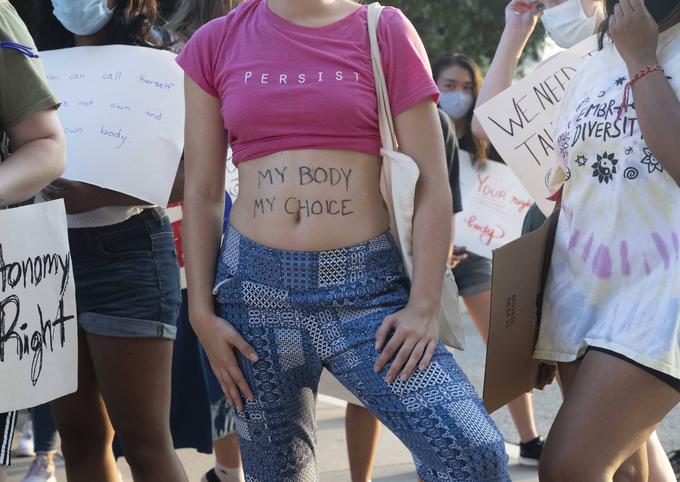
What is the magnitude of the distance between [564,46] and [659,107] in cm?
148

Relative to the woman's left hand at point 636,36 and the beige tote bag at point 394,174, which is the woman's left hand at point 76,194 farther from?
the woman's left hand at point 636,36

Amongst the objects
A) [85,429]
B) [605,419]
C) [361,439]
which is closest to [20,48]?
[85,429]

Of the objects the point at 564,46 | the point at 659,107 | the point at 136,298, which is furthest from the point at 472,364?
the point at 659,107

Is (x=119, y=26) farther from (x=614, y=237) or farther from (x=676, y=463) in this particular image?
(x=676, y=463)

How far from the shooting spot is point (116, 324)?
10.7ft

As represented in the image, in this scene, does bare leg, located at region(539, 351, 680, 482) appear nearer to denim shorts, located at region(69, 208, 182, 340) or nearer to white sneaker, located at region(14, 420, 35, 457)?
denim shorts, located at region(69, 208, 182, 340)

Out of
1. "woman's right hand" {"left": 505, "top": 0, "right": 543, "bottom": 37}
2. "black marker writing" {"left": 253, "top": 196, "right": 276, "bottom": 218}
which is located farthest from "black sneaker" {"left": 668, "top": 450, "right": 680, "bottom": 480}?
"black marker writing" {"left": 253, "top": 196, "right": 276, "bottom": 218}

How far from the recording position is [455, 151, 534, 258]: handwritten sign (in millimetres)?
5609

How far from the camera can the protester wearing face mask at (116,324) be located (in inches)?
129

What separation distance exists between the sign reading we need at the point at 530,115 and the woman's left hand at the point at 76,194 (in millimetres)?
1310

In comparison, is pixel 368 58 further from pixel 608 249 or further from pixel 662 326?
pixel 662 326

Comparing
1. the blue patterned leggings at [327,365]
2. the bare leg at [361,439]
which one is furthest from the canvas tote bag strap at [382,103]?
the bare leg at [361,439]

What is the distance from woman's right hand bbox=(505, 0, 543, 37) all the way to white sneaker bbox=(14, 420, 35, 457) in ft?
9.96

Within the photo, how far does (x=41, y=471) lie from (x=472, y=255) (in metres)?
2.32
